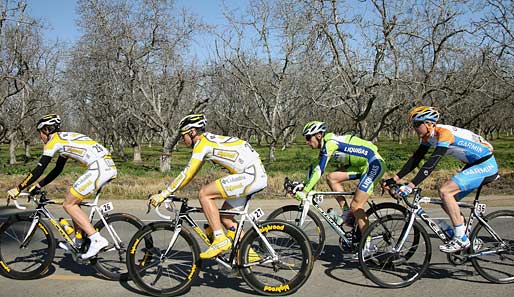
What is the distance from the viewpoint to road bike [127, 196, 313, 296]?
509 cm

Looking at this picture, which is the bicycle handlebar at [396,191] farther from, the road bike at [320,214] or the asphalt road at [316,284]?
the asphalt road at [316,284]

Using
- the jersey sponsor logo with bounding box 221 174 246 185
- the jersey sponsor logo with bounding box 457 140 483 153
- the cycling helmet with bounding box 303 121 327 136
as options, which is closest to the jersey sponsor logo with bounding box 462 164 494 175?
the jersey sponsor logo with bounding box 457 140 483 153

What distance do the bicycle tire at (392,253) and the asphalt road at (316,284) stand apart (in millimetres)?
159

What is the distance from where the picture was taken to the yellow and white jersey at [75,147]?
5.82 meters

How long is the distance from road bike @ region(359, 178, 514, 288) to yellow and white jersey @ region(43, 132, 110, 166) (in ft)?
11.9

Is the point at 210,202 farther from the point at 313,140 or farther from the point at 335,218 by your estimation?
the point at 335,218

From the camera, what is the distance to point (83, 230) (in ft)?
18.8

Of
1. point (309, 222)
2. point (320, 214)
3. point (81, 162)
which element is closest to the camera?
point (81, 162)

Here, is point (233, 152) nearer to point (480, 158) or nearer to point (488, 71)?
point (480, 158)

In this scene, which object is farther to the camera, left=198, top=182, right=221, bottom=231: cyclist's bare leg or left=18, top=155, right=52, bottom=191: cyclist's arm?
left=18, top=155, right=52, bottom=191: cyclist's arm

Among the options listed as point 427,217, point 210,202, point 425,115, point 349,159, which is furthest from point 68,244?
point 425,115

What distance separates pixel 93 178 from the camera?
19.2ft

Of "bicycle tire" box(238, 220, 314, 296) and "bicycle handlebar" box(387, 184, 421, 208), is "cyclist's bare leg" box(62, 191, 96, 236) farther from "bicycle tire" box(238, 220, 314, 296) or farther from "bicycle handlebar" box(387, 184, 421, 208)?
"bicycle handlebar" box(387, 184, 421, 208)

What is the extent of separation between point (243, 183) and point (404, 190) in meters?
1.89
